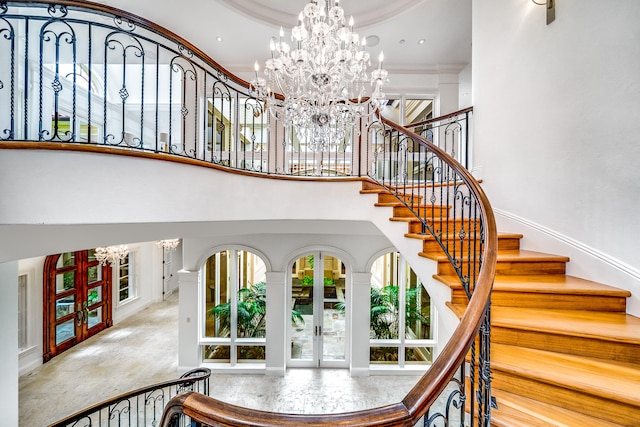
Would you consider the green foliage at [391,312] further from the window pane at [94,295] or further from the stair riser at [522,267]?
the window pane at [94,295]

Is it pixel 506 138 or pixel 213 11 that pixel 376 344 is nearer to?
pixel 506 138

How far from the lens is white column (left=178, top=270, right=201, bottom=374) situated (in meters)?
5.14

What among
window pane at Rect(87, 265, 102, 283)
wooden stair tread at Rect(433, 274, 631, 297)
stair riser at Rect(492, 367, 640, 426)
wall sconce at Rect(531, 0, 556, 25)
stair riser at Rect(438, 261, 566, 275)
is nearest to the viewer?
stair riser at Rect(492, 367, 640, 426)

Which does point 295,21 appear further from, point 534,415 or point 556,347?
point 534,415

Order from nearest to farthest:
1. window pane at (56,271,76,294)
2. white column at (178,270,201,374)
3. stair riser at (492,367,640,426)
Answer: stair riser at (492,367,640,426)
white column at (178,270,201,374)
window pane at (56,271,76,294)

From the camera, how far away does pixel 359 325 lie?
17.1 feet

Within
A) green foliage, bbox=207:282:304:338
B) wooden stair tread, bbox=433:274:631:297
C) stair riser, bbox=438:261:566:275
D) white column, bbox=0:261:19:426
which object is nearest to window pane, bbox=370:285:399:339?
green foliage, bbox=207:282:304:338

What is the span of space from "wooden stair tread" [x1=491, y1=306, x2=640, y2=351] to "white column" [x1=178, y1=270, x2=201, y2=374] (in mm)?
4907

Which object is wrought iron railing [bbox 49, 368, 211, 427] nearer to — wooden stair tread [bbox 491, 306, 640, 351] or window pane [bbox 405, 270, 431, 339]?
wooden stair tread [bbox 491, 306, 640, 351]

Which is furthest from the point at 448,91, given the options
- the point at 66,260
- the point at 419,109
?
the point at 66,260

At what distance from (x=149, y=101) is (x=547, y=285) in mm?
9337

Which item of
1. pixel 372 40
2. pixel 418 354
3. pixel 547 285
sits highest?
pixel 372 40

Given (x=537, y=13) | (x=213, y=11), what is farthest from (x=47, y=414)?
(x=537, y=13)

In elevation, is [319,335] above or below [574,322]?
below
